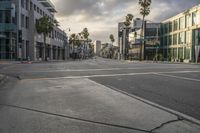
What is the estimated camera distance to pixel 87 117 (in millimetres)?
7430

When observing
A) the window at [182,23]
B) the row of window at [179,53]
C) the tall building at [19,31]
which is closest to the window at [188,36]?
the row of window at [179,53]

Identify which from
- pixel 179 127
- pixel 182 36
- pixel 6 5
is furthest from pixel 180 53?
pixel 179 127

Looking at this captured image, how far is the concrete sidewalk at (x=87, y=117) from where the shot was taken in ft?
20.6

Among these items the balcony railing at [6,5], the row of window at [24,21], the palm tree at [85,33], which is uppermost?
the palm tree at [85,33]

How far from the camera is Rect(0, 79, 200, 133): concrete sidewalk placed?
629 centimetres

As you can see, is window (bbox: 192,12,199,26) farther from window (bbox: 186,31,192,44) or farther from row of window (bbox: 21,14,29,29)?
row of window (bbox: 21,14,29,29)

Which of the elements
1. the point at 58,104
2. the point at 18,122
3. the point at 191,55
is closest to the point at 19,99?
the point at 58,104

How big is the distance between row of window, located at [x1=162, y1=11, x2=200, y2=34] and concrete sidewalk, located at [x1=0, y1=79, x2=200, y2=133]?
6933cm

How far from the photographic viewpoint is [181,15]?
86062 mm

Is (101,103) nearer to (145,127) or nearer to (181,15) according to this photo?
(145,127)

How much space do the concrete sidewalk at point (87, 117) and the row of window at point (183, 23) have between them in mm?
69333

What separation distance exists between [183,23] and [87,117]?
267 feet

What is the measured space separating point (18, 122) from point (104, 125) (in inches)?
74.6

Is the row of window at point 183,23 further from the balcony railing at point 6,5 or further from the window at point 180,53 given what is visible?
the balcony railing at point 6,5
